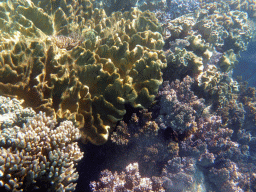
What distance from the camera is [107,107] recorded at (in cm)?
321

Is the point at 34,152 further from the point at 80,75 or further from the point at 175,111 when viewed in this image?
the point at 175,111

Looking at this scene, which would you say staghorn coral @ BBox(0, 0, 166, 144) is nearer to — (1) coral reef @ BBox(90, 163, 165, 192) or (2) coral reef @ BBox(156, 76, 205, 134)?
(2) coral reef @ BBox(156, 76, 205, 134)

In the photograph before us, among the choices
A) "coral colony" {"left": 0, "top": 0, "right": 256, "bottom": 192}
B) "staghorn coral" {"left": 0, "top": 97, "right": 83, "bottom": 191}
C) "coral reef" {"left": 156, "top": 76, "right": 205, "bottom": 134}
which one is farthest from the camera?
"coral reef" {"left": 156, "top": 76, "right": 205, "bottom": 134}

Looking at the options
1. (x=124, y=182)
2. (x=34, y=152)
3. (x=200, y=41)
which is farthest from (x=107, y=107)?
(x=200, y=41)

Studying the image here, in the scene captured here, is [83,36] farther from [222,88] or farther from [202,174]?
[202,174]

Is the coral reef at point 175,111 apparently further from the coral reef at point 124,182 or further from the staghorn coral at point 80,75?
the coral reef at point 124,182

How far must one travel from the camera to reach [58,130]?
101 inches

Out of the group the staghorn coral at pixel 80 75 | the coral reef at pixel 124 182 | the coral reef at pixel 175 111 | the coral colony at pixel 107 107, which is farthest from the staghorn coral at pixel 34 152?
the coral reef at pixel 175 111

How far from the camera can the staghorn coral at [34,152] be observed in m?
→ 2.03

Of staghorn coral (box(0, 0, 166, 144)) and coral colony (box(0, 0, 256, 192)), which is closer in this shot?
coral colony (box(0, 0, 256, 192))

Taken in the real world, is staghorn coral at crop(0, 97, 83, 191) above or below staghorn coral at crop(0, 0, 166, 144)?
below

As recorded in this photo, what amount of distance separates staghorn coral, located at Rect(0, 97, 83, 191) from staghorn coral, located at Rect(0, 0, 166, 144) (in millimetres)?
364

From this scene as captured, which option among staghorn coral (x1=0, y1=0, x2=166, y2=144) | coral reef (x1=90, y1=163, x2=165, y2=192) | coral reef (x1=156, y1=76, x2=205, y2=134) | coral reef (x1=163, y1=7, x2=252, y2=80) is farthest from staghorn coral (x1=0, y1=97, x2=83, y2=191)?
coral reef (x1=163, y1=7, x2=252, y2=80)

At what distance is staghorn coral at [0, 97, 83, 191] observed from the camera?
2033mm
